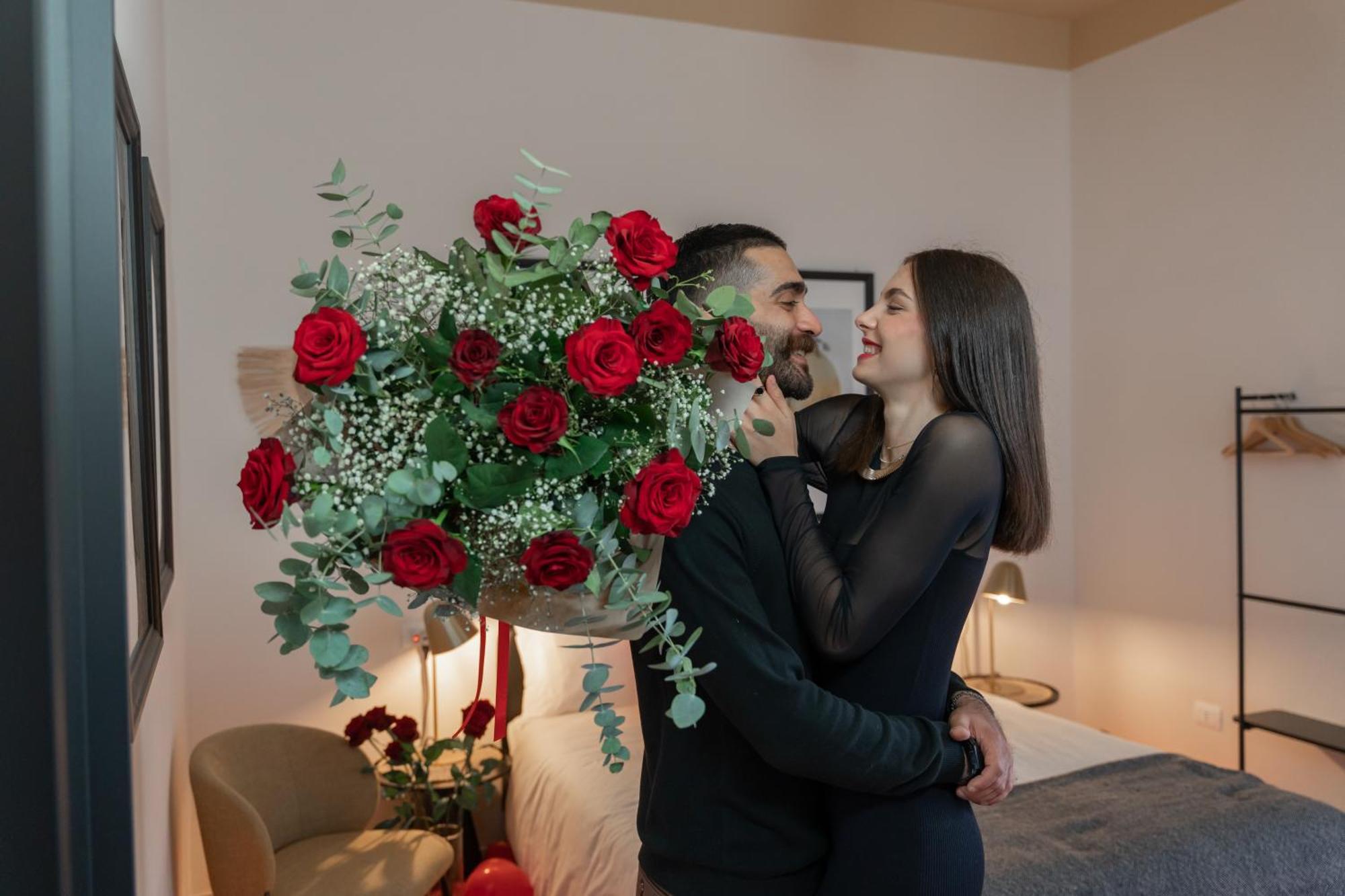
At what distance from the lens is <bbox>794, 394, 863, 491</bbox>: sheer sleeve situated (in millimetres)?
1811

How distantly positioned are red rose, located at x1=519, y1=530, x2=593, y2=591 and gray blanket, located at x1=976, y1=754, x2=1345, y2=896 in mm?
1703

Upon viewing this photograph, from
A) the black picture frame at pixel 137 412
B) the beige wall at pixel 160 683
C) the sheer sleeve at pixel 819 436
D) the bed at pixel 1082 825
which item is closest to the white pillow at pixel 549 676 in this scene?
the bed at pixel 1082 825

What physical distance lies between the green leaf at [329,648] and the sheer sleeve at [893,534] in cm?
73

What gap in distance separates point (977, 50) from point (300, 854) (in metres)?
4.05

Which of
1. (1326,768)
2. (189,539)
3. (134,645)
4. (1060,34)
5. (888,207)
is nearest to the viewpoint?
(134,645)

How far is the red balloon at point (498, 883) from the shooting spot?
9.43 ft

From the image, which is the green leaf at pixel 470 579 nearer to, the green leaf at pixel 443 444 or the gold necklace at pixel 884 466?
the green leaf at pixel 443 444

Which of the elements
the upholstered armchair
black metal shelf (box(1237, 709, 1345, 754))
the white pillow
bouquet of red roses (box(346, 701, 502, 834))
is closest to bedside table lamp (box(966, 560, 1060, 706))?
black metal shelf (box(1237, 709, 1345, 754))

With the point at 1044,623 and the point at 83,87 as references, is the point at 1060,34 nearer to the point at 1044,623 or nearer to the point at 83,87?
the point at 1044,623

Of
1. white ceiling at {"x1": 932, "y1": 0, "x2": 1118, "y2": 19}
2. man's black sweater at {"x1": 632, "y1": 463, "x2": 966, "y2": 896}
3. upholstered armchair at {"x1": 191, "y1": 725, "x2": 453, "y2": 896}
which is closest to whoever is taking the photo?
man's black sweater at {"x1": 632, "y1": 463, "x2": 966, "y2": 896}

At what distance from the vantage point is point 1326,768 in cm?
366

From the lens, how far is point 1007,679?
4594 millimetres

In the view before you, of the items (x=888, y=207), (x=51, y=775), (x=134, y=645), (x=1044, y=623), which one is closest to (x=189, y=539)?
(x=134, y=645)

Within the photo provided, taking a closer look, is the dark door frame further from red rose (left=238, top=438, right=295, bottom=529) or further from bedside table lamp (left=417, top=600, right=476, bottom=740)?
bedside table lamp (left=417, top=600, right=476, bottom=740)
